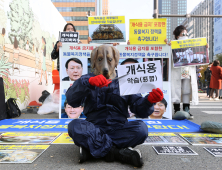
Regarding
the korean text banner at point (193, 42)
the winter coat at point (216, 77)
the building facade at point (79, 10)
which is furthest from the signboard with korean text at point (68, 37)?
the building facade at point (79, 10)

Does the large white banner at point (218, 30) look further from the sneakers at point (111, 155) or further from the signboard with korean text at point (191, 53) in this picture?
the sneakers at point (111, 155)

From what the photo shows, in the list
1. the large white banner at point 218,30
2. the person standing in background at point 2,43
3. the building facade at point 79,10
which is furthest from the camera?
the building facade at point 79,10

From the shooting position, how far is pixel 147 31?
418 centimetres

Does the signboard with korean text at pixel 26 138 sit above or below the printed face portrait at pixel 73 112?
below

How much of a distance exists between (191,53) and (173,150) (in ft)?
8.51

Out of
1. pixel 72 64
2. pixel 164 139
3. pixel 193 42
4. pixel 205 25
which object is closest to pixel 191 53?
pixel 193 42

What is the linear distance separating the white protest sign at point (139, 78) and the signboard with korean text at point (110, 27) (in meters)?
2.48

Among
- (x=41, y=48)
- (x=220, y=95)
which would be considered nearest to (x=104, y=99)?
(x=41, y=48)

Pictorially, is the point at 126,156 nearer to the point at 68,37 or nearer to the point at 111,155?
the point at 111,155

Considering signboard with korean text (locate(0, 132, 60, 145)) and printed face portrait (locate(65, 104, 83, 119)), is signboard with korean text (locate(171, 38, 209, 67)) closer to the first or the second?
printed face portrait (locate(65, 104, 83, 119))

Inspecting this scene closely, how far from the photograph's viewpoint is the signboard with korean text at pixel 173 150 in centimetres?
208

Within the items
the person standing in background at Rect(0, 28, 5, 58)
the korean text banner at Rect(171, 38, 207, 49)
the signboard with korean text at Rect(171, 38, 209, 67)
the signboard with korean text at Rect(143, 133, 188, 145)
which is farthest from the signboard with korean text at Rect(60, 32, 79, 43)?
the signboard with korean text at Rect(143, 133, 188, 145)

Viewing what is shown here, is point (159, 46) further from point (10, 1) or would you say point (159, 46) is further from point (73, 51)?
point (10, 1)

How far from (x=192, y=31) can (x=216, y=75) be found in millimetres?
89455
